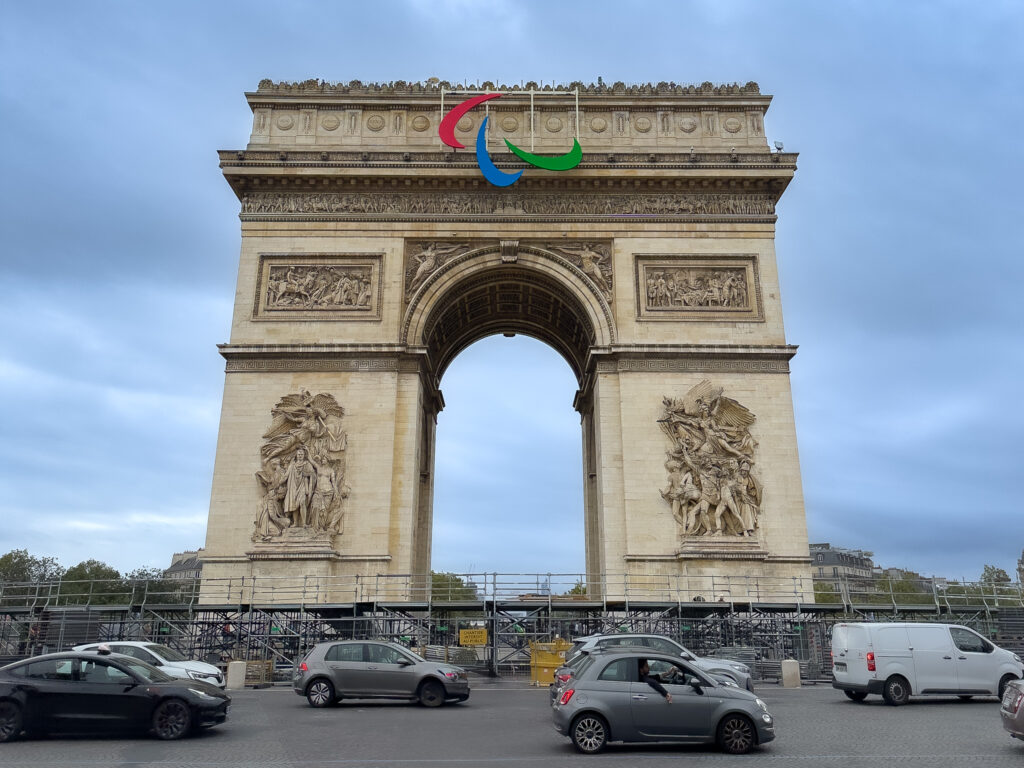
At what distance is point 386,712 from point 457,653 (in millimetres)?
10463

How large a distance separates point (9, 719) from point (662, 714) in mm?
9314

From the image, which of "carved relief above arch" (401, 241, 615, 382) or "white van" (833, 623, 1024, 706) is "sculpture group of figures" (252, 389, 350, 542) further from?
"white van" (833, 623, 1024, 706)

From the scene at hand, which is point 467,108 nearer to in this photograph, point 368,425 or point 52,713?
point 368,425

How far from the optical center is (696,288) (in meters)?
29.6

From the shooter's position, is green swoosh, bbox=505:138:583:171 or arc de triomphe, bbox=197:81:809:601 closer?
arc de triomphe, bbox=197:81:809:601

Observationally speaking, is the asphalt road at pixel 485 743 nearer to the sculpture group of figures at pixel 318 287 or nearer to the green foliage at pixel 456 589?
the green foliage at pixel 456 589

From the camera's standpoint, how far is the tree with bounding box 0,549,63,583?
2522 inches

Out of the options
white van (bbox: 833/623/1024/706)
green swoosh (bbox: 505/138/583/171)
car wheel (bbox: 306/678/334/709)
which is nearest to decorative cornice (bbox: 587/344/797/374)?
green swoosh (bbox: 505/138/583/171)

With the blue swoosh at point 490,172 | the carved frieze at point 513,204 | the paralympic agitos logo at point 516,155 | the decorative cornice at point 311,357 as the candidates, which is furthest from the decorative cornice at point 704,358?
the decorative cornice at point 311,357

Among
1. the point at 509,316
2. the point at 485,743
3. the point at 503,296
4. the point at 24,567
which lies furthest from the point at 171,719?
the point at 24,567

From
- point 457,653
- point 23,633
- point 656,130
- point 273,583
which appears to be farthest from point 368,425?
point 656,130

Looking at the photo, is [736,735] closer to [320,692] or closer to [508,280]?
[320,692]

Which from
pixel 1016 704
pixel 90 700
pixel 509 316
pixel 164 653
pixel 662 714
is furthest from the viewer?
pixel 509 316

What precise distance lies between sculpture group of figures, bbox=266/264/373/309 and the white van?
19.6 m
